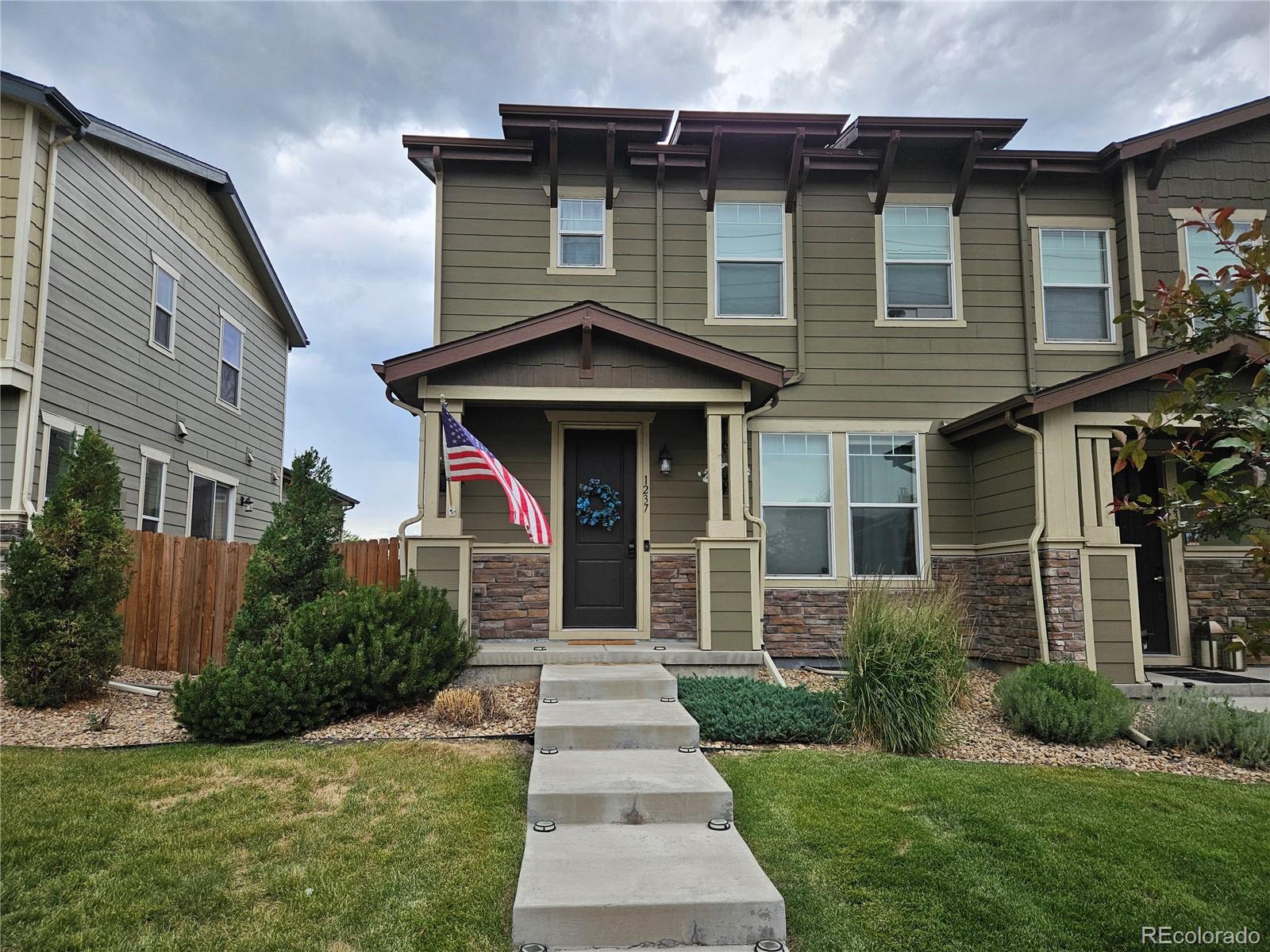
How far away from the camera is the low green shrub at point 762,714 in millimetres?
5520

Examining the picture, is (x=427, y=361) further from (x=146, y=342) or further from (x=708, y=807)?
(x=146, y=342)

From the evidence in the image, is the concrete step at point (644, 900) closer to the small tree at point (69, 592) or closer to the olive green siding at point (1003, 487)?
the small tree at point (69, 592)

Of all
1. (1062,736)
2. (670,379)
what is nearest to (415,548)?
(670,379)

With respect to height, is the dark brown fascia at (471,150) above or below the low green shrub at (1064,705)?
above

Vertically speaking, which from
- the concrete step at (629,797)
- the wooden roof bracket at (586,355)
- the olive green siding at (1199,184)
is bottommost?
the concrete step at (629,797)

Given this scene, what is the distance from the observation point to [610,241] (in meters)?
8.85

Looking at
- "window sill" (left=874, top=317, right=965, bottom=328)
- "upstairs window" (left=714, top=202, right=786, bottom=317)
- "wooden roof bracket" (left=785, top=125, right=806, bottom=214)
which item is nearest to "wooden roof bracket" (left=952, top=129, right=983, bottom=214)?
"window sill" (left=874, top=317, right=965, bottom=328)

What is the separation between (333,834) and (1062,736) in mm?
4984

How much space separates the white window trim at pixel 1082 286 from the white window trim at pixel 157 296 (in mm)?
10778

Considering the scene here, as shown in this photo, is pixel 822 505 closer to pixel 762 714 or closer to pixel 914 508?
pixel 914 508

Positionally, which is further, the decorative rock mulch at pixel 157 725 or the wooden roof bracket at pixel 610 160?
the wooden roof bracket at pixel 610 160

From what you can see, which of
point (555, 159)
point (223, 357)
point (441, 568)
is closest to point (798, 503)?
point (441, 568)

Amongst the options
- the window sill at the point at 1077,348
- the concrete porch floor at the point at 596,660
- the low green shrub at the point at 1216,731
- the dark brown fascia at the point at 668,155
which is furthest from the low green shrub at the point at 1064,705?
the dark brown fascia at the point at 668,155

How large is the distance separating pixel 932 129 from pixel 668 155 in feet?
9.38
